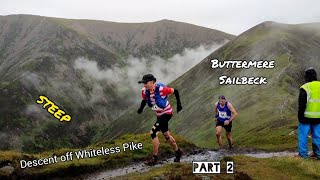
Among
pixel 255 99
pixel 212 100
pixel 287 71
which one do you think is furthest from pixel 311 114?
pixel 212 100

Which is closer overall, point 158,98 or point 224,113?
point 158,98

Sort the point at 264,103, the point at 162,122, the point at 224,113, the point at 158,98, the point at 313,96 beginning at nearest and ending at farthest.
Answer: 1. the point at 158,98
2. the point at 162,122
3. the point at 313,96
4. the point at 224,113
5. the point at 264,103

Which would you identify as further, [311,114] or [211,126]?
[211,126]

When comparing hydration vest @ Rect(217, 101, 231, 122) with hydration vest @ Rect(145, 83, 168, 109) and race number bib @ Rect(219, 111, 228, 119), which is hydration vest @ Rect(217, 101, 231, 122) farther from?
hydration vest @ Rect(145, 83, 168, 109)

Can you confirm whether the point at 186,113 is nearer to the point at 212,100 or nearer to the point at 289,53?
the point at 212,100

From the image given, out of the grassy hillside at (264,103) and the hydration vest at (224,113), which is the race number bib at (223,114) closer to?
the hydration vest at (224,113)

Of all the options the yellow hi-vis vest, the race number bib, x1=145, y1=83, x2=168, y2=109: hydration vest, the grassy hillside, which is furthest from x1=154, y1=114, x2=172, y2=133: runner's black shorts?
the grassy hillside

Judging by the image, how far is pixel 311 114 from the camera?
20.7 m

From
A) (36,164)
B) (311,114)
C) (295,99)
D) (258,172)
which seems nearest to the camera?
(258,172)

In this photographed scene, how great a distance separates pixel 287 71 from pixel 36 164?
124 meters

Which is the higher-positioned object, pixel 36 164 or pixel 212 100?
pixel 212 100

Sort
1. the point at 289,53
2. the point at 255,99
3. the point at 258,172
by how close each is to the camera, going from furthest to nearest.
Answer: the point at 289,53 < the point at 255,99 < the point at 258,172

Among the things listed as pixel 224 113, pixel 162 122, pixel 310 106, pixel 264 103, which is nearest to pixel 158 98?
pixel 162 122

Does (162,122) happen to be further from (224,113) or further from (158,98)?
(224,113)
